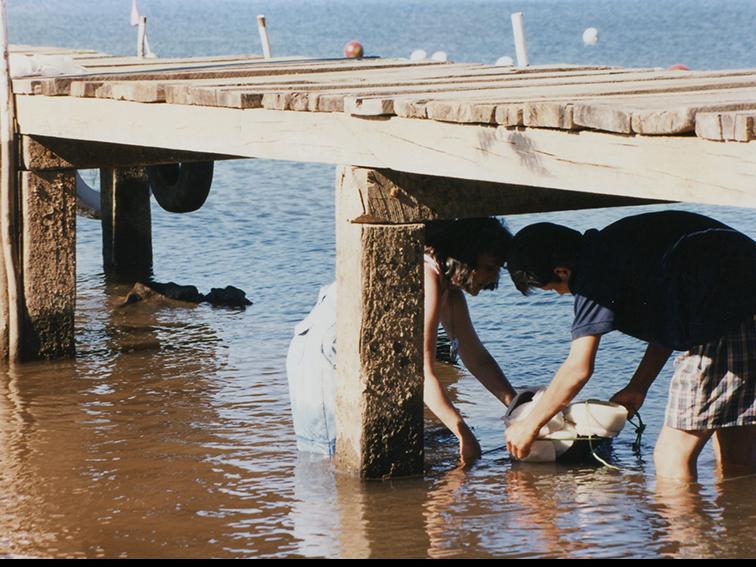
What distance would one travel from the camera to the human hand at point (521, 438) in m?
6.00

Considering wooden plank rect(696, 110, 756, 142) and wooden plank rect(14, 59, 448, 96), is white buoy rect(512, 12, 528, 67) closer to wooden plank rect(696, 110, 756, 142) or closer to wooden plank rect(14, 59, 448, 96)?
wooden plank rect(14, 59, 448, 96)

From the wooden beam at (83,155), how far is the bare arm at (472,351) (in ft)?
7.13

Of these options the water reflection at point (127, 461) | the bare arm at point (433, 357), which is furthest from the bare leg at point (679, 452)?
the water reflection at point (127, 461)

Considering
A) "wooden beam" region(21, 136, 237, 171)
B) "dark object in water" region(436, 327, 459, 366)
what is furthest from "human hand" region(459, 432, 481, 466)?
"wooden beam" region(21, 136, 237, 171)

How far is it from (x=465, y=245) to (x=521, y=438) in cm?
88

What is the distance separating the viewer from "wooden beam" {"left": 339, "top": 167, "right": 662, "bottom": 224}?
5996mm

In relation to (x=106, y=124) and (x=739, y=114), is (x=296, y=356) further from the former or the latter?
(x=739, y=114)

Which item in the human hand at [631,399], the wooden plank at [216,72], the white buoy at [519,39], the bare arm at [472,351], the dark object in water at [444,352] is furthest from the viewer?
the white buoy at [519,39]

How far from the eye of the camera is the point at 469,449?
6.59 metres

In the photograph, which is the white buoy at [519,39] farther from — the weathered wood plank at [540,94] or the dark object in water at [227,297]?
the weathered wood plank at [540,94]

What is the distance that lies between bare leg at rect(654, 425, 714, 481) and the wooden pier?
1070 mm

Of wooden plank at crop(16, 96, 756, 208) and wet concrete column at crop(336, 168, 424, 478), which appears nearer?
wooden plank at crop(16, 96, 756, 208)

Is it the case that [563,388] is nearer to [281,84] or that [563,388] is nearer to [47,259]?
[281,84]

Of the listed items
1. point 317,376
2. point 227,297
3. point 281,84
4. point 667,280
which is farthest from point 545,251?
point 227,297
